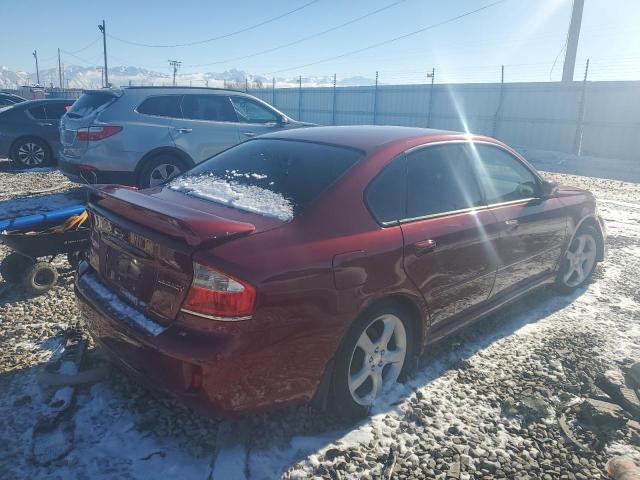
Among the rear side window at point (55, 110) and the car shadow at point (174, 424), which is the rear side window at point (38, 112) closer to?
the rear side window at point (55, 110)

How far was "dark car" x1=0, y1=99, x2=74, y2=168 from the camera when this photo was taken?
10.2 meters

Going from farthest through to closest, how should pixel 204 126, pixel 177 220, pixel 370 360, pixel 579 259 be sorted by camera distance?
pixel 204 126
pixel 579 259
pixel 370 360
pixel 177 220

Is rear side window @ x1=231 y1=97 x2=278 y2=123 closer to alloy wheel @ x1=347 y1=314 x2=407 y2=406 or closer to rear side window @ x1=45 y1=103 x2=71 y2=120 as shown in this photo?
rear side window @ x1=45 y1=103 x2=71 y2=120

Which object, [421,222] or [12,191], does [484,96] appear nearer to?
[12,191]

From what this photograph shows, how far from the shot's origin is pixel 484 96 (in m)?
19.8

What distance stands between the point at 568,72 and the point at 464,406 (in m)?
25.8

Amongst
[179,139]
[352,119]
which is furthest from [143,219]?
[352,119]

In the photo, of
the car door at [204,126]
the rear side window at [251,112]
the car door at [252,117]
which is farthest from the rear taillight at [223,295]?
the rear side window at [251,112]

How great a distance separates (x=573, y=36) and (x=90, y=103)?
24404 mm

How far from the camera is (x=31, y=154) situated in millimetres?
10523

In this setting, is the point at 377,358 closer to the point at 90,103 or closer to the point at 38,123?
the point at 90,103

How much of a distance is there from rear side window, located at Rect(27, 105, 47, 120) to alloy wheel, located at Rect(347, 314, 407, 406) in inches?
420

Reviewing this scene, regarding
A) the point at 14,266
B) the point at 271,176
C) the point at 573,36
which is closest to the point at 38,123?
the point at 14,266

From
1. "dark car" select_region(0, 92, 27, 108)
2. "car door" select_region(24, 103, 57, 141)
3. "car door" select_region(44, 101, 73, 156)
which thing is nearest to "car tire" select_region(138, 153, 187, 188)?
"car door" select_region(44, 101, 73, 156)
